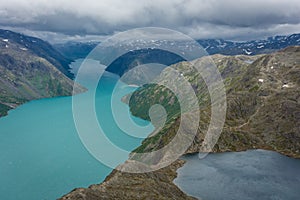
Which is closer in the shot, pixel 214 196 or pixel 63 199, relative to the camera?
pixel 63 199

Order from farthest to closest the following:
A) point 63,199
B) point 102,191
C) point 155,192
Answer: point 155,192 < point 102,191 < point 63,199

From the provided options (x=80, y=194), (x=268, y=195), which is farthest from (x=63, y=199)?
(x=268, y=195)

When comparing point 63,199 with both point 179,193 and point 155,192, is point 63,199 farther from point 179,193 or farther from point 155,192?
point 179,193

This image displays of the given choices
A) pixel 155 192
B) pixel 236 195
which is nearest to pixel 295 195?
pixel 236 195

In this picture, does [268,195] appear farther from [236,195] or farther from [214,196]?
A: [214,196]

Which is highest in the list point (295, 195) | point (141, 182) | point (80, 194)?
point (80, 194)

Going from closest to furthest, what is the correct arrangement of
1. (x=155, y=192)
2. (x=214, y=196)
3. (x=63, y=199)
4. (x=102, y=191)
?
(x=63, y=199) < (x=102, y=191) < (x=155, y=192) < (x=214, y=196)

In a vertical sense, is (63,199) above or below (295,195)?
above

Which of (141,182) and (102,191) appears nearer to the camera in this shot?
(102,191)

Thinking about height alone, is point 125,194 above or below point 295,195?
above

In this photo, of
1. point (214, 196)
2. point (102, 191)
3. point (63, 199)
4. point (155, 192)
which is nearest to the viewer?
point (63, 199)
